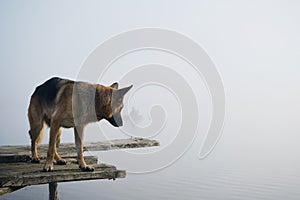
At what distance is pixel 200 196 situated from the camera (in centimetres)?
3844

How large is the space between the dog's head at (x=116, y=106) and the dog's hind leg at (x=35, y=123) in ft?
5.49

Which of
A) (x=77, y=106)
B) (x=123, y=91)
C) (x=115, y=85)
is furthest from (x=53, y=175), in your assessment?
(x=115, y=85)

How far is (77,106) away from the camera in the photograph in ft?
21.1

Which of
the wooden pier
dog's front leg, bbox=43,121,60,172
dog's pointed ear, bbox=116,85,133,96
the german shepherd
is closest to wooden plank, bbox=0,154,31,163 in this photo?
the wooden pier

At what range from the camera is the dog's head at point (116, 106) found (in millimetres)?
6680

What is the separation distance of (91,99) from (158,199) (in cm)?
3253

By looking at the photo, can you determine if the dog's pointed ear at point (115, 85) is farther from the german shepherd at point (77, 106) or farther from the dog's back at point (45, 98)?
the dog's back at point (45, 98)

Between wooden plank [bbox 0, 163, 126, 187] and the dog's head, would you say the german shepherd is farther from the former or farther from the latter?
wooden plank [bbox 0, 163, 126, 187]

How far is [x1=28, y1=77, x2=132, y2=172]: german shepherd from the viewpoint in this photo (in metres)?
6.40

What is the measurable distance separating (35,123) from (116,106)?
2.06 metres

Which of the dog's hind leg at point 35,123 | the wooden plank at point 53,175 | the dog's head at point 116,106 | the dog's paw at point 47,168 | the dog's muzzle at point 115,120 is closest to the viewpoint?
the wooden plank at point 53,175

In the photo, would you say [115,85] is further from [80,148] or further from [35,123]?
[35,123]

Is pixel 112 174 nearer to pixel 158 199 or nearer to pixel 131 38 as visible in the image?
pixel 131 38

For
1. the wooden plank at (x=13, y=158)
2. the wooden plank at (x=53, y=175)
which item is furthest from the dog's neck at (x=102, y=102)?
the wooden plank at (x=13, y=158)
